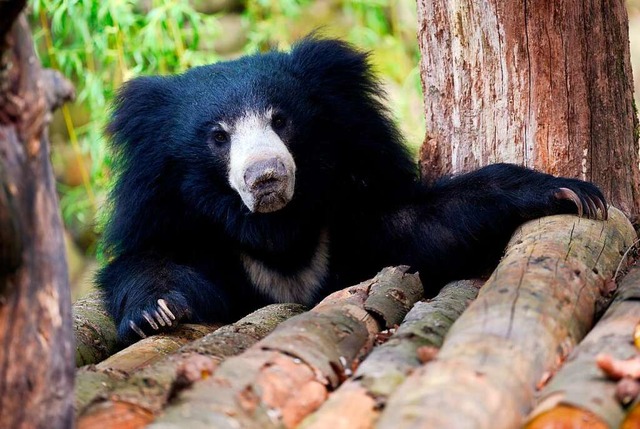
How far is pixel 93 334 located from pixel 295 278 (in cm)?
103

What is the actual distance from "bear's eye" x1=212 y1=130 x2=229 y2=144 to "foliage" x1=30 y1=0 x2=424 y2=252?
909mm

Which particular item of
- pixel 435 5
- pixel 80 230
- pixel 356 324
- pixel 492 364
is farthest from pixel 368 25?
pixel 492 364

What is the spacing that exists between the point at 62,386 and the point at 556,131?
259 centimetres

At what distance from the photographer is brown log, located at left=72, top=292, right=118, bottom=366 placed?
3943 mm

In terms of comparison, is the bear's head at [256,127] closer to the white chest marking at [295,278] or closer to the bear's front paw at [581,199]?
the white chest marking at [295,278]

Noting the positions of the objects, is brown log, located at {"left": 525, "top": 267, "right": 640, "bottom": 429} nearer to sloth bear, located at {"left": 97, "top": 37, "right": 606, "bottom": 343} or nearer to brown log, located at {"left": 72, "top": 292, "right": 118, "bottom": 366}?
sloth bear, located at {"left": 97, "top": 37, "right": 606, "bottom": 343}

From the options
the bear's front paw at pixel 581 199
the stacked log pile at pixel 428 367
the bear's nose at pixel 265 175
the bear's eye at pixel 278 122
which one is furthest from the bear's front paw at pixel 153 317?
the bear's front paw at pixel 581 199

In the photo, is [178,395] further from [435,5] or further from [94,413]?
[435,5]

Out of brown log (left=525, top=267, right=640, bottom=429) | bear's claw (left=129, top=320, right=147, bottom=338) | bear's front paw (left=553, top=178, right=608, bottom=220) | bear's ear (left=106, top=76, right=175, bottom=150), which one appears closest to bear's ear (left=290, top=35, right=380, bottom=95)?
bear's ear (left=106, top=76, right=175, bottom=150)

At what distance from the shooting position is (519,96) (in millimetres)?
4129

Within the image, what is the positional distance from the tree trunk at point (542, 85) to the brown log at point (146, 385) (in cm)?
159

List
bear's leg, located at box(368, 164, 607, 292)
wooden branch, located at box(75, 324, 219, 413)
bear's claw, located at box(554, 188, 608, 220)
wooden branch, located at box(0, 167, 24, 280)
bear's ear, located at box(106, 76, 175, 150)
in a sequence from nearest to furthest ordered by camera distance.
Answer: wooden branch, located at box(0, 167, 24, 280) → wooden branch, located at box(75, 324, 219, 413) → bear's claw, located at box(554, 188, 608, 220) → bear's leg, located at box(368, 164, 607, 292) → bear's ear, located at box(106, 76, 175, 150)

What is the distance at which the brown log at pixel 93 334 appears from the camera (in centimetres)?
394

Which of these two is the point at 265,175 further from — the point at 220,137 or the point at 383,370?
the point at 383,370
